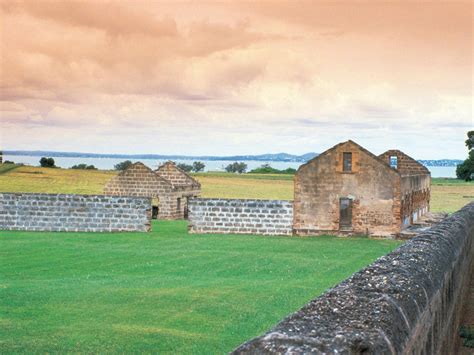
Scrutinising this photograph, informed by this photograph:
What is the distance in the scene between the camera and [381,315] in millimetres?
3990

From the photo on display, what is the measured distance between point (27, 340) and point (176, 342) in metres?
2.17

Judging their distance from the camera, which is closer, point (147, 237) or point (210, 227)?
point (147, 237)

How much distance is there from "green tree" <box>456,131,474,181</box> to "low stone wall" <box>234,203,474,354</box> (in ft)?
212

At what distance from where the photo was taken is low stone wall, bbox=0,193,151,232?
34.6m

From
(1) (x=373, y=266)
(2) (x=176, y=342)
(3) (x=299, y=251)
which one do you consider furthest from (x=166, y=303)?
(3) (x=299, y=251)

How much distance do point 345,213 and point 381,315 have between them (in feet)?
100.0

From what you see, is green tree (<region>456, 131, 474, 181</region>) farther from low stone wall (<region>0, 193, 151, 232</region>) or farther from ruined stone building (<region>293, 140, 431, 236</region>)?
low stone wall (<region>0, 193, 151, 232</region>)

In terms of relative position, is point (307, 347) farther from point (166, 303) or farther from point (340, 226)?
point (340, 226)

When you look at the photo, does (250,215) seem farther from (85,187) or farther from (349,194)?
(85,187)

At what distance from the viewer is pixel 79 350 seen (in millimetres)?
→ 10211

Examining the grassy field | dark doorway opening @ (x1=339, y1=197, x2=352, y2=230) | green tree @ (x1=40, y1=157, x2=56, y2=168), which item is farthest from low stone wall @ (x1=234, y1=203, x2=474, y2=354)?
green tree @ (x1=40, y1=157, x2=56, y2=168)

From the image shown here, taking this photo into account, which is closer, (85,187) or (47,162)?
(85,187)

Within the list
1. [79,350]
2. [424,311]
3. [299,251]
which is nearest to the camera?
[424,311]

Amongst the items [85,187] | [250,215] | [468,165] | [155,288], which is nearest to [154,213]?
[250,215]
